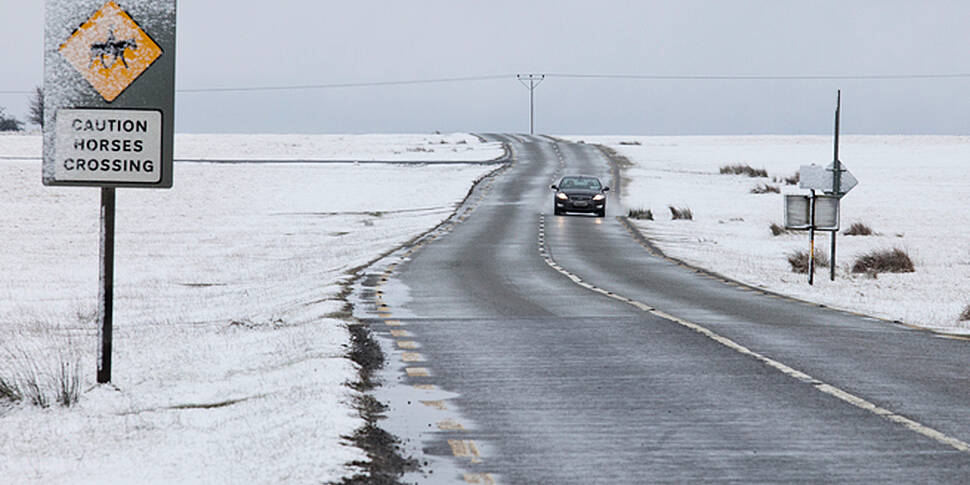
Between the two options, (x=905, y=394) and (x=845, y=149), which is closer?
(x=905, y=394)

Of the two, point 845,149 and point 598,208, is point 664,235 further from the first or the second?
point 845,149

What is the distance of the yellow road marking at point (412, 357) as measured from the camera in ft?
37.0

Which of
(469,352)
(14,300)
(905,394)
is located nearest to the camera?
(905,394)

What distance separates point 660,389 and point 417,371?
2201 millimetres

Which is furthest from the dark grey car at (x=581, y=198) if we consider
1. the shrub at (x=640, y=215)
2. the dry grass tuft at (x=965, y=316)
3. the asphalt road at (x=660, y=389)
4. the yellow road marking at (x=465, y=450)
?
the yellow road marking at (x=465, y=450)

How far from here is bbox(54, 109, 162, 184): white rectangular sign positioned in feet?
33.9

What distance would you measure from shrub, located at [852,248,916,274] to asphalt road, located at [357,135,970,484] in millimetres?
9670

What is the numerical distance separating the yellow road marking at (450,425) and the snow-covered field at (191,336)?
591 mm

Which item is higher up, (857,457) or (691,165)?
(691,165)

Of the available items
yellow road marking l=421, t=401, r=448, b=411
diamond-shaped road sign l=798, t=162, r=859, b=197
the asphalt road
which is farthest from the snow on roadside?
yellow road marking l=421, t=401, r=448, b=411

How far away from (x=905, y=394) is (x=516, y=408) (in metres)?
3.14

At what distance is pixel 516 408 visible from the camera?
348 inches

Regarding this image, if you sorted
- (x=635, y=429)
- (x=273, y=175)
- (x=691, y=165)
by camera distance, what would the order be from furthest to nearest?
(x=691, y=165) → (x=273, y=175) → (x=635, y=429)

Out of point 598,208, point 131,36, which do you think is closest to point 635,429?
point 131,36
